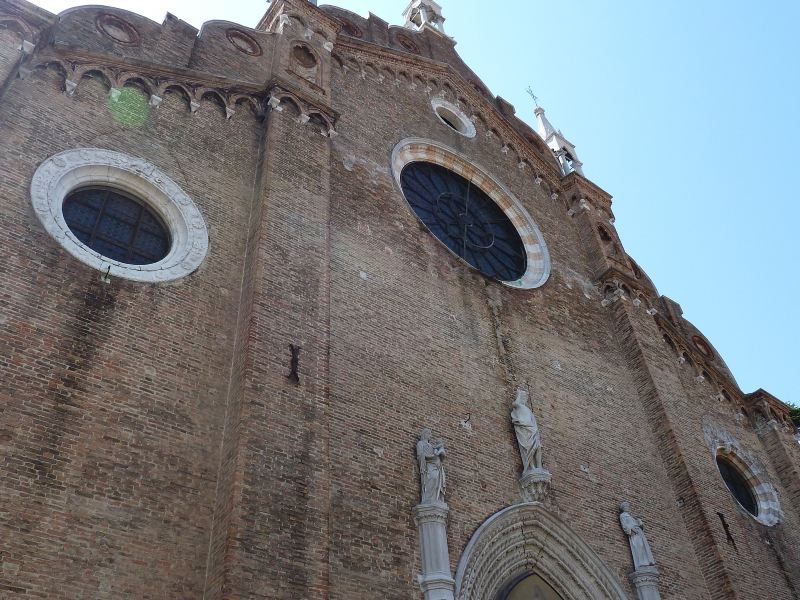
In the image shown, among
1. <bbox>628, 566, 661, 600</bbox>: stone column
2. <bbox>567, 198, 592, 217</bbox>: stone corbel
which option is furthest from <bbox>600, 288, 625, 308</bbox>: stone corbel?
<bbox>628, 566, 661, 600</bbox>: stone column

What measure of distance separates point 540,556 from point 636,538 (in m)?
1.76

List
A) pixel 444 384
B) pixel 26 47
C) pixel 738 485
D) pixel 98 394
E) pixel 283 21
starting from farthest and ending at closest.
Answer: pixel 738 485, pixel 283 21, pixel 444 384, pixel 26 47, pixel 98 394

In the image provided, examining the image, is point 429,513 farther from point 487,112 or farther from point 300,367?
point 487,112

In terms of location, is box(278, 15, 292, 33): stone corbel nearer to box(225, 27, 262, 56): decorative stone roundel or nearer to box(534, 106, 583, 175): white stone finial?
box(225, 27, 262, 56): decorative stone roundel

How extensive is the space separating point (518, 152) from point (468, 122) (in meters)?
1.40

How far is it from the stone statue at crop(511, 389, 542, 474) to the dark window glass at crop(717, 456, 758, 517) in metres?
5.38

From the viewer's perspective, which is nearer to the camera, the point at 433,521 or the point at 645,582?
the point at 433,521

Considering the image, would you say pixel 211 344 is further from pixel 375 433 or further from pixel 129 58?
pixel 129 58

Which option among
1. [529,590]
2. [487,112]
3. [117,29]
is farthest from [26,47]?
[487,112]

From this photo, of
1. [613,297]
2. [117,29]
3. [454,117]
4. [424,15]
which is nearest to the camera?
[117,29]

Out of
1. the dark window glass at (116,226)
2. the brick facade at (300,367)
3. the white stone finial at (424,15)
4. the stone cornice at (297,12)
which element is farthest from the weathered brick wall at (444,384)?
the white stone finial at (424,15)

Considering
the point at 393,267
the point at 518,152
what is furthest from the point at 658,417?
the point at 518,152

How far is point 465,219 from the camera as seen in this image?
1464 cm

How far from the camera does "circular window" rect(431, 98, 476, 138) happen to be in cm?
1664
